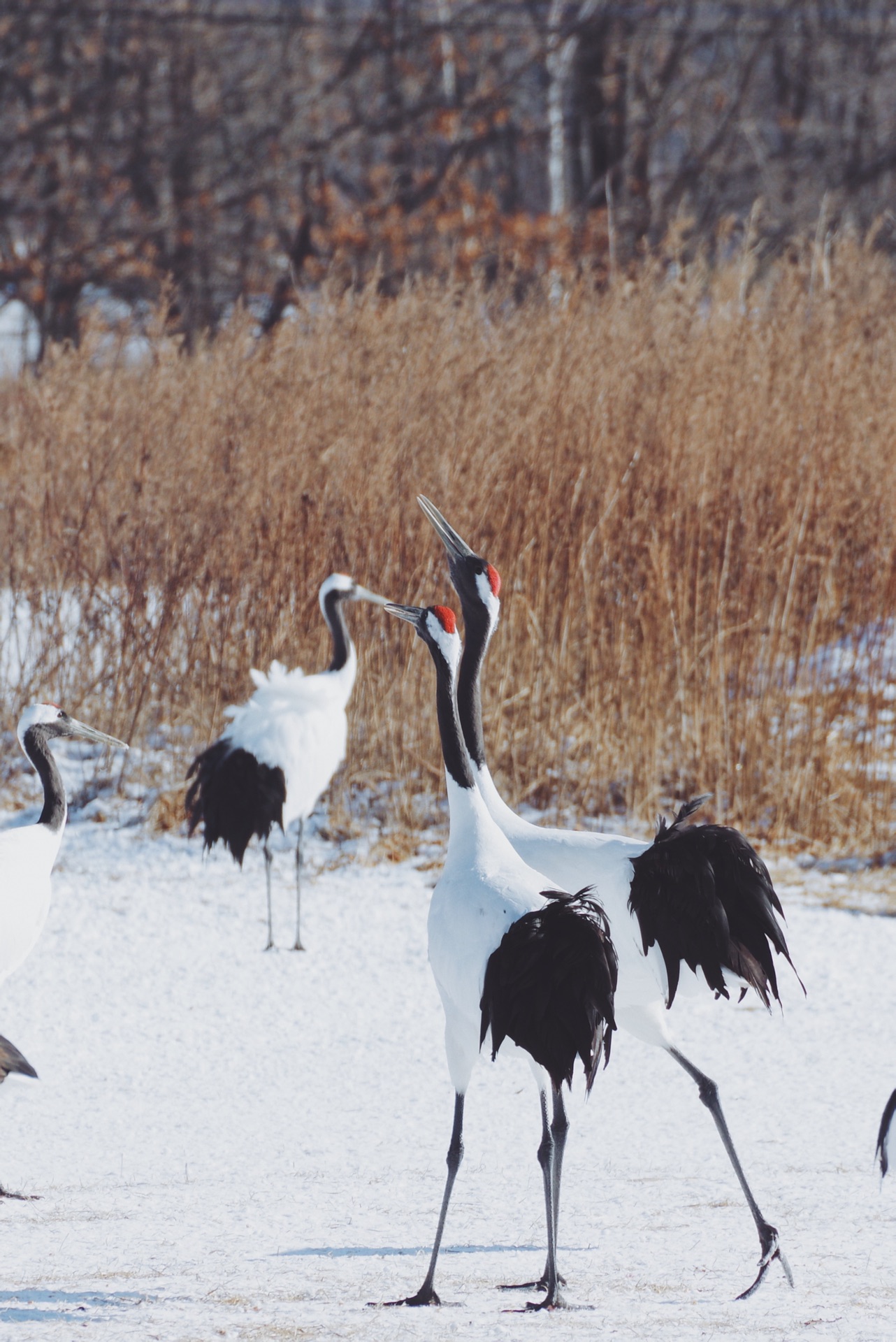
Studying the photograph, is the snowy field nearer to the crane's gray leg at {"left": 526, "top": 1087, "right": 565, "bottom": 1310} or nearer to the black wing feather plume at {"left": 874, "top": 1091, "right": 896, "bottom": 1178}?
the crane's gray leg at {"left": 526, "top": 1087, "right": 565, "bottom": 1310}

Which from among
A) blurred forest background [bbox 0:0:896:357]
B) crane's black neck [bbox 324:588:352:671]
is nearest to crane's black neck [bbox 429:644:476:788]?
crane's black neck [bbox 324:588:352:671]

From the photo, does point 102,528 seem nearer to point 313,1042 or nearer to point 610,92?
point 313,1042

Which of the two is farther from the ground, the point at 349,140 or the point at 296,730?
the point at 349,140

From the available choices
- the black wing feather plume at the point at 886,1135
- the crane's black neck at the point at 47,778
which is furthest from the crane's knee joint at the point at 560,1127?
the crane's black neck at the point at 47,778

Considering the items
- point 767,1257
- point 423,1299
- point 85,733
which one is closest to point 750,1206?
point 767,1257

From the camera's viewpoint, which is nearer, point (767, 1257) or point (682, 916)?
point (767, 1257)

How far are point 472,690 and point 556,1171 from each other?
126 centimetres

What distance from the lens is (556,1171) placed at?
3113 mm

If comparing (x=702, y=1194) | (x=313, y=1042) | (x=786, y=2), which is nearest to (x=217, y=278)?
(x=786, y=2)

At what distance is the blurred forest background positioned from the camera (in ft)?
63.7

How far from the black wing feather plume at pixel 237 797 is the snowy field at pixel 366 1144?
0.35m

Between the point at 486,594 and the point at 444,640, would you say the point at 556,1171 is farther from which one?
the point at 486,594

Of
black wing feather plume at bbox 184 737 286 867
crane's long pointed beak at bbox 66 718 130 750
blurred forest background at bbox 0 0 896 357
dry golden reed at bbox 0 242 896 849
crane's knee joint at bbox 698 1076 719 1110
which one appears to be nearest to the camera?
crane's knee joint at bbox 698 1076 719 1110

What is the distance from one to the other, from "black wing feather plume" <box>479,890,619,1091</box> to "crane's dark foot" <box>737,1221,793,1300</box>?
535 millimetres
